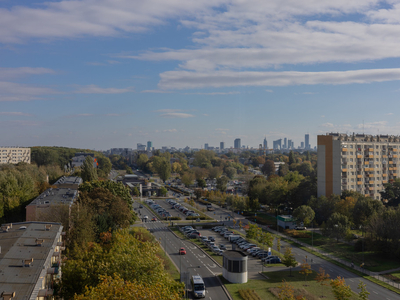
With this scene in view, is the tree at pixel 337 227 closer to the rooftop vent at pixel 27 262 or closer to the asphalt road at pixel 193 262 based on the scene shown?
the asphalt road at pixel 193 262

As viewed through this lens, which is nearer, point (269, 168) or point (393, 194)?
point (393, 194)

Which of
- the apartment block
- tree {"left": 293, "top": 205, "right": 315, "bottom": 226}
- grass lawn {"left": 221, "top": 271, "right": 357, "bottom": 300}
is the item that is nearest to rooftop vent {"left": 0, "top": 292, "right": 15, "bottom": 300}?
grass lawn {"left": 221, "top": 271, "right": 357, "bottom": 300}

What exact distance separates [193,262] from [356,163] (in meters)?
33.3

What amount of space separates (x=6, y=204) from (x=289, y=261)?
97.1 feet

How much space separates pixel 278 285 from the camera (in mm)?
25000

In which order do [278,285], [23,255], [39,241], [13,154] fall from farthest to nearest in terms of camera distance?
[13,154]
[278,285]
[39,241]
[23,255]

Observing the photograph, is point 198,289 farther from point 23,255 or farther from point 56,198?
point 56,198

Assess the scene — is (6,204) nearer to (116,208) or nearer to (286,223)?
(116,208)

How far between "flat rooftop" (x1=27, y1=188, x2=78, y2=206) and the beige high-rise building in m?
34.6

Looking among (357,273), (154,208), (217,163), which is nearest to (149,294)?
(357,273)

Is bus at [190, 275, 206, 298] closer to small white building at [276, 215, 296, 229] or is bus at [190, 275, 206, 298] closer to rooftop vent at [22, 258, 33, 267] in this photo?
rooftop vent at [22, 258, 33, 267]

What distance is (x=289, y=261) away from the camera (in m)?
28.1

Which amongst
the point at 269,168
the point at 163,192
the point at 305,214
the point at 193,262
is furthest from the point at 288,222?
the point at 269,168

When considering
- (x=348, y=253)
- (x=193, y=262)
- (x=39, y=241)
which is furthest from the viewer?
(x=348, y=253)
